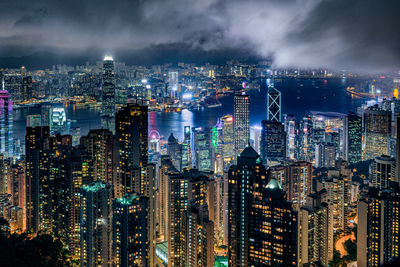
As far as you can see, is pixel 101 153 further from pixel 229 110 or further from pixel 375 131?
pixel 375 131

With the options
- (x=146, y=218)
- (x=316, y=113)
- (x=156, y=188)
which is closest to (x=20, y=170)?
(x=156, y=188)

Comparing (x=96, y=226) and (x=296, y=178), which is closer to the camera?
(x=96, y=226)

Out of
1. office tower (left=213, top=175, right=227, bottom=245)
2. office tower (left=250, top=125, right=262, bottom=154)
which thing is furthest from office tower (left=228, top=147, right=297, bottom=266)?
office tower (left=250, top=125, right=262, bottom=154)

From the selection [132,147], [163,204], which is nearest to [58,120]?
[132,147]

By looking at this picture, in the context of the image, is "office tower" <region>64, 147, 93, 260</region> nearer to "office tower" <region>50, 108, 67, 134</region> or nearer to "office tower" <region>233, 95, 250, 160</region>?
"office tower" <region>233, 95, 250, 160</region>

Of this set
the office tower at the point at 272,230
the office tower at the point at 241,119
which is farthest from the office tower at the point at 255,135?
the office tower at the point at 272,230

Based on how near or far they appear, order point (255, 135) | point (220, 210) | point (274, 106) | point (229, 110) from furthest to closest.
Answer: point (229, 110)
point (274, 106)
point (255, 135)
point (220, 210)

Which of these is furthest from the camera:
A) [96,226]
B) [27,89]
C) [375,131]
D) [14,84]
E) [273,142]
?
[27,89]

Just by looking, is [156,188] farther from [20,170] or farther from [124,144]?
[20,170]
